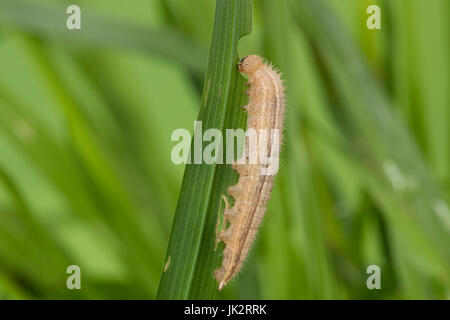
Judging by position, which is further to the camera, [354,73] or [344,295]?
[344,295]

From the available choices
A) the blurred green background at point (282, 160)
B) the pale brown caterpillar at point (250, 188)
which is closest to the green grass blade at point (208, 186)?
the pale brown caterpillar at point (250, 188)

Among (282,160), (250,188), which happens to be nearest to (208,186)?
(250,188)

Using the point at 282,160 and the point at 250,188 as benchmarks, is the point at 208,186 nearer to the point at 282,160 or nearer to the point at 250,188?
the point at 250,188

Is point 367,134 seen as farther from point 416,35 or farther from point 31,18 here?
point 31,18

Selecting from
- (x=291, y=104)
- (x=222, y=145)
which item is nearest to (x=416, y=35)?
(x=291, y=104)

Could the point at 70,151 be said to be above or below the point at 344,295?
above

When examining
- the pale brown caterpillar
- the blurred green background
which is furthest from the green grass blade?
the blurred green background

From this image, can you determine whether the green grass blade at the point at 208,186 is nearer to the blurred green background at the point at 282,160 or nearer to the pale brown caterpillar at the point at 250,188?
the pale brown caterpillar at the point at 250,188
